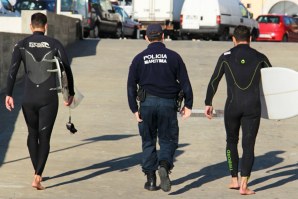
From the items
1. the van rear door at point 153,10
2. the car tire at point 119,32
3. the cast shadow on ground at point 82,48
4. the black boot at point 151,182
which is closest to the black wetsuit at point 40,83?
the black boot at point 151,182

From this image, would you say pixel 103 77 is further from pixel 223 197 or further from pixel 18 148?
pixel 223 197

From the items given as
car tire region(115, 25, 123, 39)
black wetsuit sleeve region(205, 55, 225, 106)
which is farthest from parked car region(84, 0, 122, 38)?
black wetsuit sleeve region(205, 55, 225, 106)

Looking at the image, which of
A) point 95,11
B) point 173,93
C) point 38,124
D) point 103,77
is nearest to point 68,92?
point 38,124

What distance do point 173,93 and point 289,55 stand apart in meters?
16.4

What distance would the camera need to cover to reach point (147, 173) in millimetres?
8727

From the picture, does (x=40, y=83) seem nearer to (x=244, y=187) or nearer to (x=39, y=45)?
(x=39, y=45)

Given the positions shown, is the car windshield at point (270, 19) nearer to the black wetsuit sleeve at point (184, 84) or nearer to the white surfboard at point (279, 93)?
the white surfboard at point (279, 93)

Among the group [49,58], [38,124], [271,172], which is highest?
[49,58]

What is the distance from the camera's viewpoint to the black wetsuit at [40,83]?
877 centimetres

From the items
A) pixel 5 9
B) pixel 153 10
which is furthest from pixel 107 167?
pixel 153 10

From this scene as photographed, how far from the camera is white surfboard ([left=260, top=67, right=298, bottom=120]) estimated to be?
29.0 ft

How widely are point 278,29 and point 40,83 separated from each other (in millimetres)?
33050

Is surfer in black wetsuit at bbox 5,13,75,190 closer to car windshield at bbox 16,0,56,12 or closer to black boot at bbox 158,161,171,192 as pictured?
black boot at bbox 158,161,171,192

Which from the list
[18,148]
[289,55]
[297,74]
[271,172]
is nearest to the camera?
[297,74]
